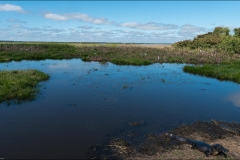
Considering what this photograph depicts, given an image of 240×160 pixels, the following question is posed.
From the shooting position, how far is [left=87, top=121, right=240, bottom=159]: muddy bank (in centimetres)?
772

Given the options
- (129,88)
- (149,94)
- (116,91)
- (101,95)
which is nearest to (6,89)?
(101,95)

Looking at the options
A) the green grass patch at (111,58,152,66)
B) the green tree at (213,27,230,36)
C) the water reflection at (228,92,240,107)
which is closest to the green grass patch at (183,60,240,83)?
the water reflection at (228,92,240,107)

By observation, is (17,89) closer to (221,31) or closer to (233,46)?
(233,46)

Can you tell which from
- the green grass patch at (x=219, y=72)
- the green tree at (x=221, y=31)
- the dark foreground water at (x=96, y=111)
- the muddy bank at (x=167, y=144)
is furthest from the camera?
the green tree at (x=221, y=31)

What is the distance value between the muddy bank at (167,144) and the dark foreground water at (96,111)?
23.5 inches

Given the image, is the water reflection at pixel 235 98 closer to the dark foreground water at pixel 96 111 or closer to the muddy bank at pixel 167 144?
the dark foreground water at pixel 96 111

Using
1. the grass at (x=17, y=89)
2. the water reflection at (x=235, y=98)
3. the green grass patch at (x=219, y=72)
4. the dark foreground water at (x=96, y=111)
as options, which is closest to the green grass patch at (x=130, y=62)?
the green grass patch at (x=219, y=72)

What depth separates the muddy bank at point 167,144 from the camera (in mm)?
7719

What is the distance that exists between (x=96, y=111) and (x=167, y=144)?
5.34m

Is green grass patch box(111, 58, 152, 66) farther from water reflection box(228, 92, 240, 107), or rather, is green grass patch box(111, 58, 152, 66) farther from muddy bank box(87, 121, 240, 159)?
muddy bank box(87, 121, 240, 159)

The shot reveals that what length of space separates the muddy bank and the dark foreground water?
598 mm

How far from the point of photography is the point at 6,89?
14.7 meters

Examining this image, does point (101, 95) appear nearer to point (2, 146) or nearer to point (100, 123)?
point (100, 123)

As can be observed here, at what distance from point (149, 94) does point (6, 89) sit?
36.2 ft
